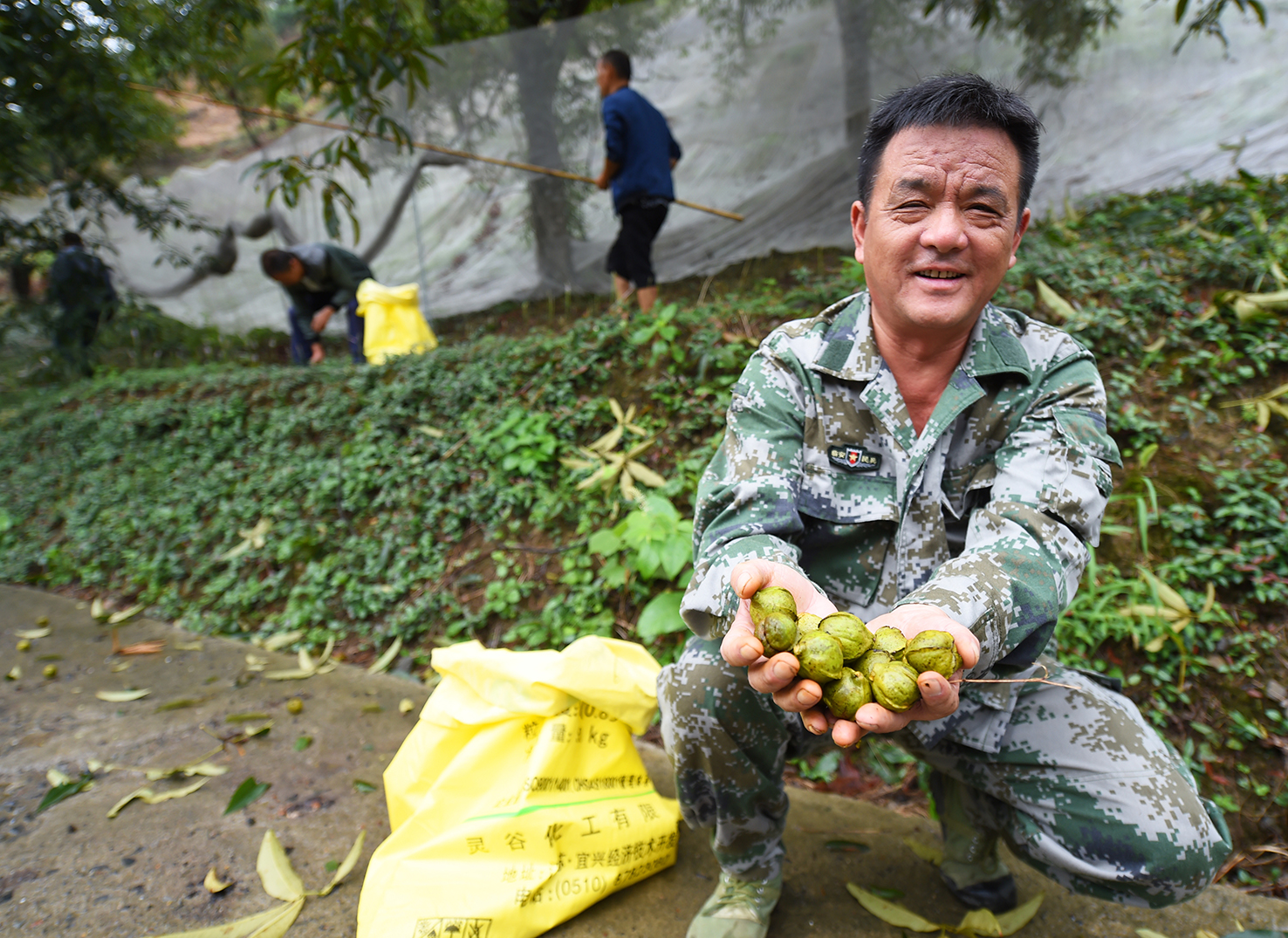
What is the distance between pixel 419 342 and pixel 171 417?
5.59 ft

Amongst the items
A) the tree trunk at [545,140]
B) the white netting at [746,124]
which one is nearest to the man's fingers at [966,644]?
the white netting at [746,124]

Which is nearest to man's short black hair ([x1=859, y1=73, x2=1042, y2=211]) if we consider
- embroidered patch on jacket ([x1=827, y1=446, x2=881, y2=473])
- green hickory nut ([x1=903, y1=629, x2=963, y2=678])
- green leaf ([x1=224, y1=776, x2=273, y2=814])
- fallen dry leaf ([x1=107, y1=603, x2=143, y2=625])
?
embroidered patch on jacket ([x1=827, y1=446, x2=881, y2=473])

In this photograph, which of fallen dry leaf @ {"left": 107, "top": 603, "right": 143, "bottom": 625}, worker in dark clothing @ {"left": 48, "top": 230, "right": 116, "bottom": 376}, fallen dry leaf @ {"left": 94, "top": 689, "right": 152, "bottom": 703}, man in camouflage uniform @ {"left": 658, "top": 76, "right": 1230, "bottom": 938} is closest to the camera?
man in camouflage uniform @ {"left": 658, "top": 76, "right": 1230, "bottom": 938}

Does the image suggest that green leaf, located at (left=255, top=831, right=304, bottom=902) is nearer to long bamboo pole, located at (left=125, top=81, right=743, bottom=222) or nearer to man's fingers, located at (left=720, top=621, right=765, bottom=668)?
man's fingers, located at (left=720, top=621, right=765, bottom=668)

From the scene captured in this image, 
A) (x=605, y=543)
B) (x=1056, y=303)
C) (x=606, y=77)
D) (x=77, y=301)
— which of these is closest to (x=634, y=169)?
(x=606, y=77)

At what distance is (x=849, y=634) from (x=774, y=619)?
0.11 m

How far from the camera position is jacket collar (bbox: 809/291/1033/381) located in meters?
1.44

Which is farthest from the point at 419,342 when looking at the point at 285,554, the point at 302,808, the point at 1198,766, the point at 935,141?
the point at 1198,766

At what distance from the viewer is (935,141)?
1288mm

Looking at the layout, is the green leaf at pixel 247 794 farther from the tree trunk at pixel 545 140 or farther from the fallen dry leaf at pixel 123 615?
the tree trunk at pixel 545 140

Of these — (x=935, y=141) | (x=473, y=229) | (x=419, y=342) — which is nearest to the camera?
(x=935, y=141)

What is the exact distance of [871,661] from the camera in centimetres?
104

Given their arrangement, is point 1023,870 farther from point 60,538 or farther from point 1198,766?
point 60,538

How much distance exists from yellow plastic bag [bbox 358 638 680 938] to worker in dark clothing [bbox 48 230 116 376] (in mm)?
7207
